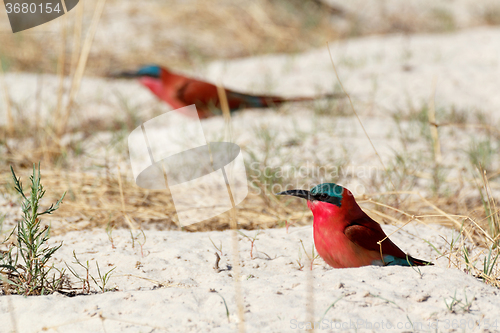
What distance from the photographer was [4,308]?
1.21m

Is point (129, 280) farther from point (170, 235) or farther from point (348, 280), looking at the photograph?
point (348, 280)

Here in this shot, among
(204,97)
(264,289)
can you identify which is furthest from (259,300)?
(204,97)

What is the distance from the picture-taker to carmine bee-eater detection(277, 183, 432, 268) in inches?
56.8

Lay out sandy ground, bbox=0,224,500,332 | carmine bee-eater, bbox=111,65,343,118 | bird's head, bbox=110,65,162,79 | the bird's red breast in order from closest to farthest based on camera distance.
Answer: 1. sandy ground, bbox=0,224,500,332
2. the bird's red breast
3. carmine bee-eater, bbox=111,65,343,118
4. bird's head, bbox=110,65,162,79

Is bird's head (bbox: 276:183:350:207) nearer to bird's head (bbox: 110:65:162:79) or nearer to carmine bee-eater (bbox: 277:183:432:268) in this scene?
carmine bee-eater (bbox: 277:183:432:268)

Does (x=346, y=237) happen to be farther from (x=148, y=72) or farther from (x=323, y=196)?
(x=148, y=72)

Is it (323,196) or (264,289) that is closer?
(264,289)

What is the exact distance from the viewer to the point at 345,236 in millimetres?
1439

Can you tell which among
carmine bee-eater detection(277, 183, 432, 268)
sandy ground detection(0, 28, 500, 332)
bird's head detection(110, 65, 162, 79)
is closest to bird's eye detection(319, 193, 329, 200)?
carmine bee-eater detection(277, 183, 432, 268)

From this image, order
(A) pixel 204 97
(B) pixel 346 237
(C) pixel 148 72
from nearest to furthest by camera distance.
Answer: (B) pixel 346 237
(A) pixel 204 97
(C) pixel 148 72

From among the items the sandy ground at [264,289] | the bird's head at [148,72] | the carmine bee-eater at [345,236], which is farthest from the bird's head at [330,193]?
the bird's head at [148,72]

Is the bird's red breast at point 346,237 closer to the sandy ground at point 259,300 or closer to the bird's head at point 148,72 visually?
the sandy ground at point 259,300

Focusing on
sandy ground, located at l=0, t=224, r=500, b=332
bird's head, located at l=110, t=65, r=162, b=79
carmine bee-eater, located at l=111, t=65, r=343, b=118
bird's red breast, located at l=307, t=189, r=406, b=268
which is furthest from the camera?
bird's head, located at l=110, t=65, r=162, b=79

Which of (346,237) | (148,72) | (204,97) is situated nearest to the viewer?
(346,237)
